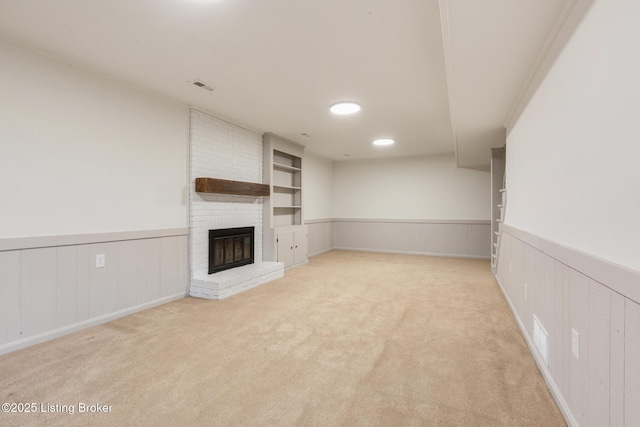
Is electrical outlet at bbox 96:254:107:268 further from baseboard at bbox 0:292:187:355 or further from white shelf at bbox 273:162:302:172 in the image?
white shelf at bbox 273:162:302:172

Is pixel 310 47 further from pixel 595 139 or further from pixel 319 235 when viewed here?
pixel 319 235

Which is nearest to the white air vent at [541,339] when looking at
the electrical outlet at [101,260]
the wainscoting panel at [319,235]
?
the electrical outlet at [101,260]

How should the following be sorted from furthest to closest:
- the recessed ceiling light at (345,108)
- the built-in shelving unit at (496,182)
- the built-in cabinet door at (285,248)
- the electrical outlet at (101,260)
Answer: the built-in cabinet door at (285,248) < the built-in shelving unit at (496,182) < the recessed ceiling light at (345,108) < the electrical outlet at (101,260)

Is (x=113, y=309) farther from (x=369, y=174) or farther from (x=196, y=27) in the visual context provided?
(x=369, y=174)

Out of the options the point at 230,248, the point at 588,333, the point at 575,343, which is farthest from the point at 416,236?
the point at 588,333

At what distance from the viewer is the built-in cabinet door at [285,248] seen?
557 centimetres

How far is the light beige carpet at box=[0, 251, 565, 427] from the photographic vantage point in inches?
67.5

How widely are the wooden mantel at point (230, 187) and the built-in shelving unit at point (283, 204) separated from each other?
0.34m

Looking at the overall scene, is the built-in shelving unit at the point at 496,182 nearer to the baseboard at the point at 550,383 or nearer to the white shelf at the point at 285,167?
the baseboard at the point at 550,383

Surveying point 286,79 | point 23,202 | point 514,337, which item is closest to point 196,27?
point 286,79

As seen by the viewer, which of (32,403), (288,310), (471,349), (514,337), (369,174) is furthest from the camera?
(369,174)

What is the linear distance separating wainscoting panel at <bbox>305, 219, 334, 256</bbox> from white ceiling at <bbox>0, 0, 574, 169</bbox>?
375 cm

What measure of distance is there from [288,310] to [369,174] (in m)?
5.45

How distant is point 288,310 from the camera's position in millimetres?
3432
